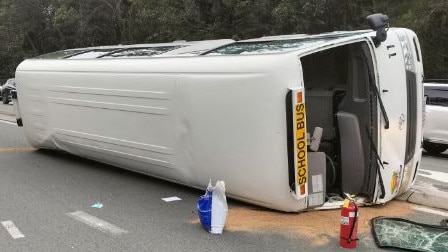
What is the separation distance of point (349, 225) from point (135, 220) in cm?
232

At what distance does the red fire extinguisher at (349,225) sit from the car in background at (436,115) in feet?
25.3

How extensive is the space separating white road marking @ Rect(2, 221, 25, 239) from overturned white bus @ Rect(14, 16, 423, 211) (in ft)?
6.78

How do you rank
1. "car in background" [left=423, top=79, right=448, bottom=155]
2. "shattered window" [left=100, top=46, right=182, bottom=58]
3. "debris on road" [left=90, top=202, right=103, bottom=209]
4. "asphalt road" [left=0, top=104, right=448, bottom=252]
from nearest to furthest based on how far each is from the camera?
"asphalt road" [left=0, top=104, right=448, bottom=252], "debris on road" [left=90, top=202, right=103, bottom=209], "shattered window" [left=100, top=46, right=182, bottom=58], "car in background" [left=423, top=79, right=448, bottom=155]

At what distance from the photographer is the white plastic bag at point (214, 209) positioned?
554 cm

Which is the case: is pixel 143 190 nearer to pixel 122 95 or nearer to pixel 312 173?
pixel 122 95

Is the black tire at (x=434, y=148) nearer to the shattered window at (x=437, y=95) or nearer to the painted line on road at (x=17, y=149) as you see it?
the shattered window at (x=437, y=95)

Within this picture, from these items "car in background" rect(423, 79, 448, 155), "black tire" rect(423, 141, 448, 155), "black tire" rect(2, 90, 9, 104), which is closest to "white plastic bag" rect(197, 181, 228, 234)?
"car in background" rect(423, 79, 448, 155)

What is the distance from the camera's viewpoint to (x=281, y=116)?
5746mm

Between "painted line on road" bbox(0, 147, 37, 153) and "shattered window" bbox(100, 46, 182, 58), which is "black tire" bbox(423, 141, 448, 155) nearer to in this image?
"shattered window" bbox(100, 46, 182, 58)

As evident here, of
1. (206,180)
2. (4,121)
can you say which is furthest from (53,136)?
(4,121)

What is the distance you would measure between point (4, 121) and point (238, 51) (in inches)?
489

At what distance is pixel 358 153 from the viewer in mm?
6586

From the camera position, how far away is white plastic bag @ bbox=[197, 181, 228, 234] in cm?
554

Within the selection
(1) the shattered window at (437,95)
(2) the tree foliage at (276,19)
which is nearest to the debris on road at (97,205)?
(1) the shattered window at (437,95)
